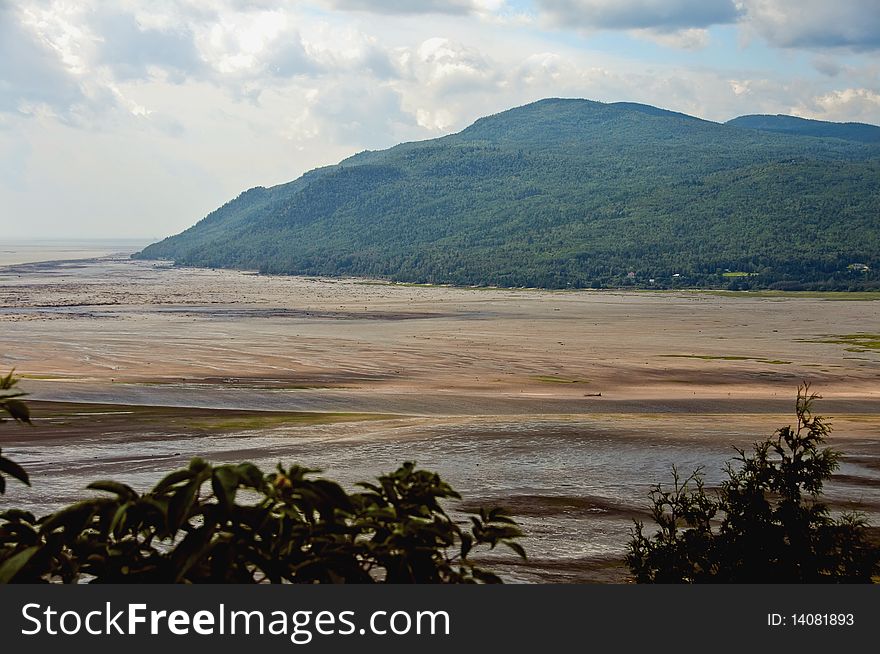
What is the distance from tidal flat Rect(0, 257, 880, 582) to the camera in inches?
750

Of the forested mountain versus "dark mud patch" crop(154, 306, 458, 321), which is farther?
the forested mountain

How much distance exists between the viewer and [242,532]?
252 centimetres

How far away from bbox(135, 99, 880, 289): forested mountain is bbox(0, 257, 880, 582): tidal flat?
49.5 m

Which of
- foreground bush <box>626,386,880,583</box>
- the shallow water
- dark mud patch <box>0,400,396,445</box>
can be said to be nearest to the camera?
foreground bush <box>626,386,880,583</box>

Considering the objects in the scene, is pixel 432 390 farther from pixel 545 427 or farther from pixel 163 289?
pixel 163 289

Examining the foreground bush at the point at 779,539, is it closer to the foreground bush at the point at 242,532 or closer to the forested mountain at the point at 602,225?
the foreground bush at the point at 242,532

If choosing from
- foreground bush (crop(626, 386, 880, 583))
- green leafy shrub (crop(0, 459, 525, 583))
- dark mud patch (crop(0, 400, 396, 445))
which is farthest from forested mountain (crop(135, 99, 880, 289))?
green leafy shrub (crop(0, 459, 525, 583))

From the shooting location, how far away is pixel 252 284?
110812 millimetres

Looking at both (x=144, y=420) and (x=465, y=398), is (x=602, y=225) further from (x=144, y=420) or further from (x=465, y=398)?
(x=144, y=420)

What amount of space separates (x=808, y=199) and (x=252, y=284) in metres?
82.1

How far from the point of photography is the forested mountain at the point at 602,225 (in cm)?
11881

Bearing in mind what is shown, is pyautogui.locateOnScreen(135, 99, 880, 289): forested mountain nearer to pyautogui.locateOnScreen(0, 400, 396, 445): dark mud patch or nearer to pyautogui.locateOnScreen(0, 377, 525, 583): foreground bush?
pyautogui.locateOnScreen(0, 400, 396, 445): dark mud patch

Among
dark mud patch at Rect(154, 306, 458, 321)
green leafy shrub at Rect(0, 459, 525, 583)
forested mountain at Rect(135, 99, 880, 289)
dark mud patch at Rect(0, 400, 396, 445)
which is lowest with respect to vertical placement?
dark mud patch at Rect(0, 400, 396, 445)

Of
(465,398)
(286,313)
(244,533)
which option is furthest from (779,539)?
(286,313)
